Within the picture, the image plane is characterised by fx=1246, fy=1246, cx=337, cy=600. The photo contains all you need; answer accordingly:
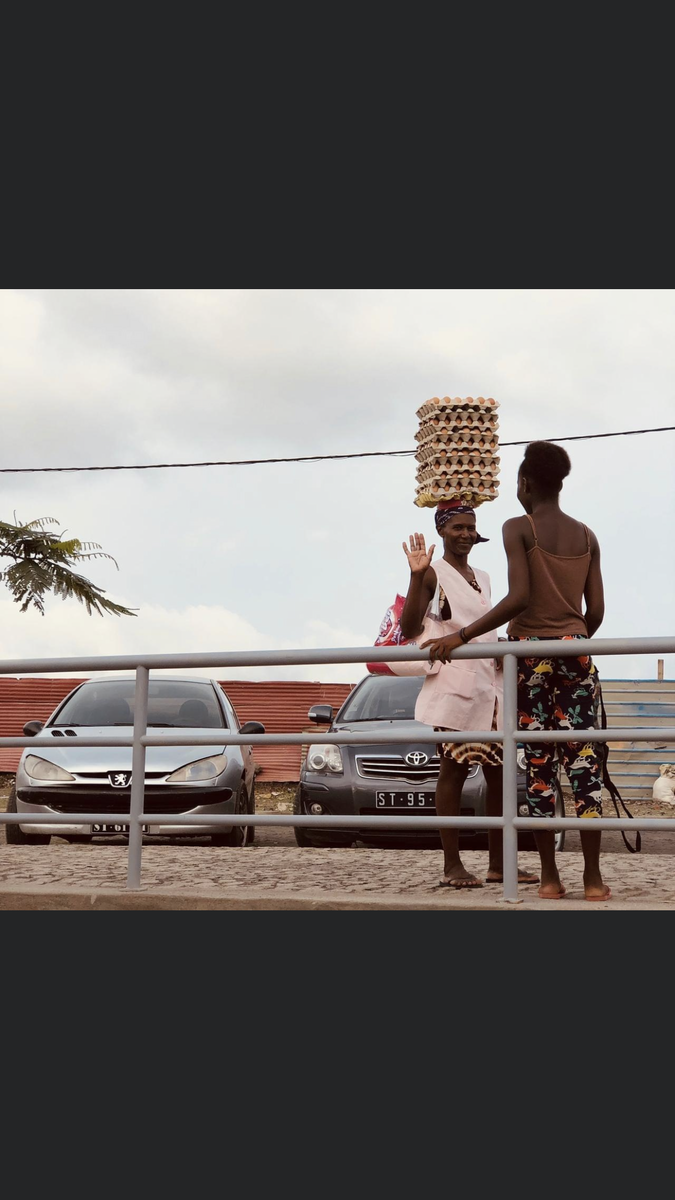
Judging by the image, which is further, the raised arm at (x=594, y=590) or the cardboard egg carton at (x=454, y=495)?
the cardboard egg carton at (x=454, y=495)

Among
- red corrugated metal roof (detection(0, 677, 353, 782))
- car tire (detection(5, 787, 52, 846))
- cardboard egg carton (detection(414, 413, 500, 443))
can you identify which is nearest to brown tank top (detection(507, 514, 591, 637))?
cardboard egg carton (detection(414, 413, 500, 443))

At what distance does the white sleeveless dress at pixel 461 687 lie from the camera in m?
5.77

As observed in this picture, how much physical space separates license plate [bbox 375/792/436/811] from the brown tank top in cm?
362

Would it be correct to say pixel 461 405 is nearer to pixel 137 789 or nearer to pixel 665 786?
pixel 137 789

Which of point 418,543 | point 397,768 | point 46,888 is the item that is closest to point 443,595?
point 418,543

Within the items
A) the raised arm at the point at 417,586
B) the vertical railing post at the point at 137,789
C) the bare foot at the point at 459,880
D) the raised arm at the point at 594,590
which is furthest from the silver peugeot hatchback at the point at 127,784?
the raised arm at the point at 594,590

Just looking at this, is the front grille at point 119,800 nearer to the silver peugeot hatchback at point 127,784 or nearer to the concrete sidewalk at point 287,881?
the silver peugeot hatchback at point 127,784

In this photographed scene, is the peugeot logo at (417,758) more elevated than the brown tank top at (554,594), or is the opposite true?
the brown tank top at (554,594)

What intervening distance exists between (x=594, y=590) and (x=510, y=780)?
36.1 inches

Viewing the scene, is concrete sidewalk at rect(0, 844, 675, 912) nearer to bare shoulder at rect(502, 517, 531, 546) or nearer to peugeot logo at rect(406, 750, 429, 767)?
peugeot logo at rect(406, 750, 429, 767)

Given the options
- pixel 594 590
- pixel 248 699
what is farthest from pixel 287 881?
pixel 248 699

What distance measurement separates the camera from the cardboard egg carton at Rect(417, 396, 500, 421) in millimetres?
5961

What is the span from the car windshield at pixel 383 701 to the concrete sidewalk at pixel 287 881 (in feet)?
5.69

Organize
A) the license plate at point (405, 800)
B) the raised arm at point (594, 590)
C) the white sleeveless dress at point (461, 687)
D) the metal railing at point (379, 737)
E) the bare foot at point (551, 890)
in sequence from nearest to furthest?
the metal railing at point (379, 737) < the raised arm at point (594, 590) < the bare foot at point (551, 890) < the white sleeveless dress at point (461, 687) < the license plate at point (405, 800)
